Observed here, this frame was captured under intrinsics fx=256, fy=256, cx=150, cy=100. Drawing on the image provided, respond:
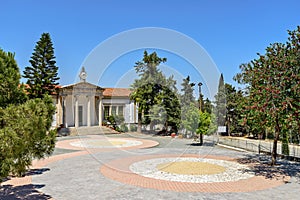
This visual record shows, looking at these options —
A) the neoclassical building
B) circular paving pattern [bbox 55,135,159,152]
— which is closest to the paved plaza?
circular paving pattern [bbox 55,135,159,152]

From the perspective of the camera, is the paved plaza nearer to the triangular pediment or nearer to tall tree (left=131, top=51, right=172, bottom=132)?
tall tree (left=131, top=51, right=172, bottom=132)

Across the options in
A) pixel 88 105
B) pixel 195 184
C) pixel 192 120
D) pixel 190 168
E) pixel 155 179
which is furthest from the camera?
pixel 88 105

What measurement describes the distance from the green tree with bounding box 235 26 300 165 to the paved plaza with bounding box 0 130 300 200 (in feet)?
8.36

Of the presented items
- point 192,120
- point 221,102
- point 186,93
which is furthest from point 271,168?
point 221,102

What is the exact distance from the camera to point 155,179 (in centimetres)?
1040

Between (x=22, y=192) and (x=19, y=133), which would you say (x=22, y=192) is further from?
(x=19, y=133)

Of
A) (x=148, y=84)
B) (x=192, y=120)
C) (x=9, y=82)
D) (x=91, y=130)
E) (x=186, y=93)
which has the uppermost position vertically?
(x=148, y=84)

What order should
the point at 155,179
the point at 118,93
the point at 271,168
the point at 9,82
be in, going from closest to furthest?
the point at 9,82 → the point at 155,179 → the point at 271,168 → the point at 118,93

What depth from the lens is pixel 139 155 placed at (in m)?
16.3

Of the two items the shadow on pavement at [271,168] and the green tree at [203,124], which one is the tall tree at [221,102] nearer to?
the green tree at [203,124]

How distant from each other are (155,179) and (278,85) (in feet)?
20.6

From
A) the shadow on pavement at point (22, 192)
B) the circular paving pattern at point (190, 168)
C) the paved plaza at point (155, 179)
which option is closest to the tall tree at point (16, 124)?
→ the shadow on pavement at point (22, 192)

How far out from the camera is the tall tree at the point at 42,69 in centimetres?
2700

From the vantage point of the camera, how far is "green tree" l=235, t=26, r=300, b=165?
977 centimetres
